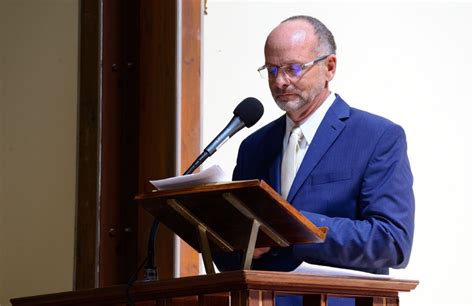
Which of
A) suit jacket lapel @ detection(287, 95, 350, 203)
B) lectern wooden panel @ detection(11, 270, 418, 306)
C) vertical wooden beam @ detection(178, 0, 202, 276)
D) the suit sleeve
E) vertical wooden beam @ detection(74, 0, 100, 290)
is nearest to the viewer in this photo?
lectern wooden panel @ detection(11, 270, 418, 306)

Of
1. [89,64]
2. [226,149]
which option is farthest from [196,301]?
[89,64]

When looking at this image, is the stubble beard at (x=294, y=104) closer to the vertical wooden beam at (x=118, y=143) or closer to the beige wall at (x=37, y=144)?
the vertical wooden beam at (x=118, y=143)

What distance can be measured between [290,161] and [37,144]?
190cm

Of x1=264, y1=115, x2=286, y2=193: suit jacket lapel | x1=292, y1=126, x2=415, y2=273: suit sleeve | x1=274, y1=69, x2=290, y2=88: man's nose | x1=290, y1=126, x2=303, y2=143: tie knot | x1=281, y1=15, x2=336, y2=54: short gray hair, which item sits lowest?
x1=292, y1=126, x2=415, y2=273: suit sleeve

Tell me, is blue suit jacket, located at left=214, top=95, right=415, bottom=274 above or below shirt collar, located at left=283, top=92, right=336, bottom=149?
below

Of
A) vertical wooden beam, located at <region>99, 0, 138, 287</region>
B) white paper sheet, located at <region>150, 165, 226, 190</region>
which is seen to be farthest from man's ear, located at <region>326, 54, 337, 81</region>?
vertical wooden beam, located at <region>99, 0, 138, 287</region>

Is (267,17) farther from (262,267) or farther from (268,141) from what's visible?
(262,267)

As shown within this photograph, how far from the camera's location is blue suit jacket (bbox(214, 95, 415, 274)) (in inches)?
116

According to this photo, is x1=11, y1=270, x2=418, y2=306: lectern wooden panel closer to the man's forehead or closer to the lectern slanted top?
the lectern slanted top

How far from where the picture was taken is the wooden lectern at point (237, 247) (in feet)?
8.42

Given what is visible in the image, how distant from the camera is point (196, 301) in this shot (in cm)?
287

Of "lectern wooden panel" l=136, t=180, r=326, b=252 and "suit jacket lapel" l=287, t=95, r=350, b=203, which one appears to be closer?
"lectern wooden panel" l=136, t=180, r=326, b=252

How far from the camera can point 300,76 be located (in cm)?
332

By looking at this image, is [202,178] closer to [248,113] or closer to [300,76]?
[248,113]
